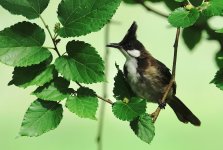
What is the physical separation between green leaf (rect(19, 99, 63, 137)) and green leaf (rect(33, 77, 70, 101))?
0.08 ft

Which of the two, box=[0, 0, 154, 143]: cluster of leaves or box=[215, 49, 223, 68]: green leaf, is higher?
box=[0, 0, 154, 143]: cluster of leaves

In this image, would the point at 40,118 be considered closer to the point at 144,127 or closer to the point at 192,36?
the point at 144,127

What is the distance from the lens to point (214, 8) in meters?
1.19

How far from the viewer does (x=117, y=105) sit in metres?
1.25

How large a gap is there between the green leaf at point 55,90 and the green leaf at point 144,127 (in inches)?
6.5

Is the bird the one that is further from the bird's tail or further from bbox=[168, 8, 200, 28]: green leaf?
bbox=[168, 8, 200, 28]: green leaf

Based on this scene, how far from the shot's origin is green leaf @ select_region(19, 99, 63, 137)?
3.98ft

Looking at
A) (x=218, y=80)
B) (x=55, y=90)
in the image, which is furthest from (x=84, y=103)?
(x=218, y=80)

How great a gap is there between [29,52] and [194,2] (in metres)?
0.38

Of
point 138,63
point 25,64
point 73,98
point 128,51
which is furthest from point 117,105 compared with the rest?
point 138,63

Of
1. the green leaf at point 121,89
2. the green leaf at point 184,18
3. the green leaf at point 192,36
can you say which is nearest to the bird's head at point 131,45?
the green leaf at point 192,36

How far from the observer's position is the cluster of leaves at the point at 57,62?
1.18 m

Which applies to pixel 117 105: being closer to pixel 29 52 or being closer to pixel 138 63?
pixel 29 52

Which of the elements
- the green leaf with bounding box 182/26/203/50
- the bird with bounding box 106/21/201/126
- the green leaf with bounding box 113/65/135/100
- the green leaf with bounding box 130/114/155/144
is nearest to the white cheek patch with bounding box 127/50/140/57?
the bird with bounding box 106/21/201/126
